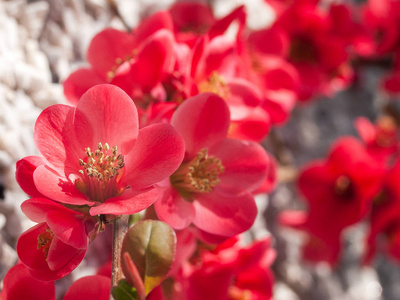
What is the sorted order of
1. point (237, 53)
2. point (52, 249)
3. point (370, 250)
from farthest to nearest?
point (370, 250)
point (237, 53)
point (52, 249)

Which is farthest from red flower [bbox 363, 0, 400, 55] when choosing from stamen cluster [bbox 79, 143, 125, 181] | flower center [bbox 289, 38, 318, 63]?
stamen cluster [bbox 79, 143, 125, 181]

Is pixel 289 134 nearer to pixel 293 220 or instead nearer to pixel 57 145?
pixel 293 220

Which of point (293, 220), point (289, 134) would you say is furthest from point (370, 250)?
point (289, 134)

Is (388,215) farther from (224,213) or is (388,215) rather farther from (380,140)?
(224,213)

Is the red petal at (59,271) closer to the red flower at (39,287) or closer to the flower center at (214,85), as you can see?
the red flower at (39,287)

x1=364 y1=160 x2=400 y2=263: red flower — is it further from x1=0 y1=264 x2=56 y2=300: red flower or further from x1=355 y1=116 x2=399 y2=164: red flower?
x1=0 y1=264 x2=56 y2=300: red flower

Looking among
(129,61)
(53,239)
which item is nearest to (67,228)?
(53,239)
